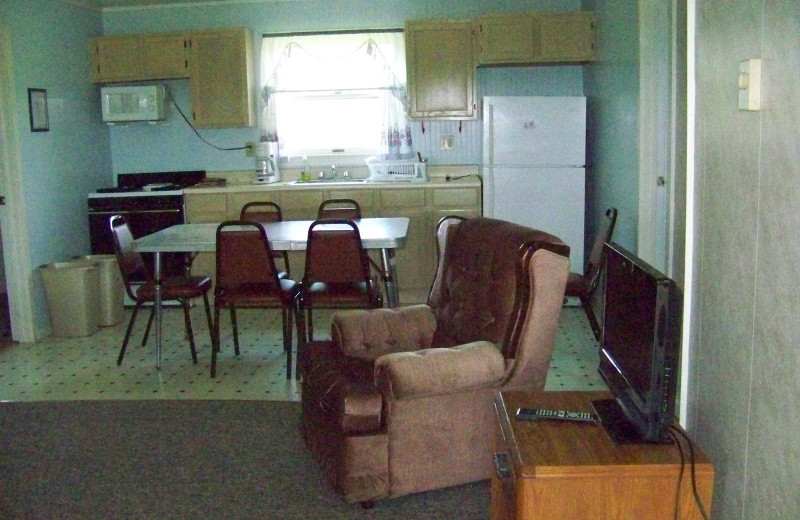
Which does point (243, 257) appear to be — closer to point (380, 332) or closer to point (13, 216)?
point (380, 332)

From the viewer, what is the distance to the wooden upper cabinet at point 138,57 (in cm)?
588

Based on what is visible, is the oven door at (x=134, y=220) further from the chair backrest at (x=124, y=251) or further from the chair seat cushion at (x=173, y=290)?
the chair seat cushion at (x=173, y=290)

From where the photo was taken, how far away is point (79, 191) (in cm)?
576

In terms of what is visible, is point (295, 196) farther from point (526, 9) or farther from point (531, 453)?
point (531, 453)

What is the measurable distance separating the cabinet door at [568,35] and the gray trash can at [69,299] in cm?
356

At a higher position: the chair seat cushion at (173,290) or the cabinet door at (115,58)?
the cabinet door at (115,58)

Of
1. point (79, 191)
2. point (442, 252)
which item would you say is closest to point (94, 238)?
point (79, 191)

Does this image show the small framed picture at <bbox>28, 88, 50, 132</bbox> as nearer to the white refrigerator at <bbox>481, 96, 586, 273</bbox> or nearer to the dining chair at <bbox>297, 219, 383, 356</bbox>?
the dining chair at <bbox>297, 219, 383, 356</bbox>

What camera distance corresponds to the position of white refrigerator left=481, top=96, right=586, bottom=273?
5363 millimetres

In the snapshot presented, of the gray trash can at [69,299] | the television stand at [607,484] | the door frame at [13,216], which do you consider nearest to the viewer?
the television stand at [607,484]

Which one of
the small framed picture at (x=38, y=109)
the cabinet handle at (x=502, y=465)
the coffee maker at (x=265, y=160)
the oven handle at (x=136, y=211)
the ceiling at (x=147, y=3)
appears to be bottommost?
the cabinet handle at (x=502, y=465)

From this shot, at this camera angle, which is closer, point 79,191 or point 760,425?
point 760,425

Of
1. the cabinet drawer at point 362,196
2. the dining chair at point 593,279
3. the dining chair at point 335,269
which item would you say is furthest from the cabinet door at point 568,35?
the dining chair at point 335,269

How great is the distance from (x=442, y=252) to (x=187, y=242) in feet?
5.17
